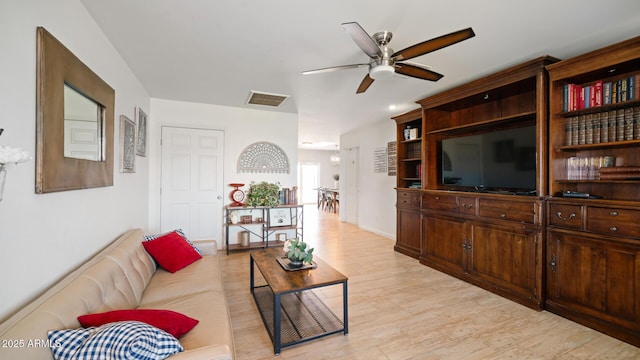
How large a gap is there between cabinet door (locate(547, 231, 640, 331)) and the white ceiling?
1715 mm

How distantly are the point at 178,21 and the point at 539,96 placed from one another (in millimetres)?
3221

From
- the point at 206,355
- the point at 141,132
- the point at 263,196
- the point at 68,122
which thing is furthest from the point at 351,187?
the point at 206,355

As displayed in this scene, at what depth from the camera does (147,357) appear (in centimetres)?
102

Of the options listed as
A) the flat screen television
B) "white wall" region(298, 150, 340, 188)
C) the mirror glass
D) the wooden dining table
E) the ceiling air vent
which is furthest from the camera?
"white wall" region(298, 150, 340, 188)

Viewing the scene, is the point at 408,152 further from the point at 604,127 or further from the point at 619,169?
the point at 619,169

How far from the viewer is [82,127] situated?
6.02 feet

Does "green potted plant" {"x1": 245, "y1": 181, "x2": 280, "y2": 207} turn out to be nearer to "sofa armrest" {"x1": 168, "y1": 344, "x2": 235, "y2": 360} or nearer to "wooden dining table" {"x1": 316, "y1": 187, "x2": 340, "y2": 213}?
"sofa armrest" {"x1": 168, "y1": 344, "x2": 235, "y2": 360}

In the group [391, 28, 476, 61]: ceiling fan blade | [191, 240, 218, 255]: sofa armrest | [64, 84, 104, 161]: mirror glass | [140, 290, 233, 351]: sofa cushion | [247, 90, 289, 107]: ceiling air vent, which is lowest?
[140, 290, 233, 351]: sofa cushion

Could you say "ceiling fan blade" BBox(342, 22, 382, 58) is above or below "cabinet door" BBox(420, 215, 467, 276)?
above

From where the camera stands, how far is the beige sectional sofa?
3.16ft

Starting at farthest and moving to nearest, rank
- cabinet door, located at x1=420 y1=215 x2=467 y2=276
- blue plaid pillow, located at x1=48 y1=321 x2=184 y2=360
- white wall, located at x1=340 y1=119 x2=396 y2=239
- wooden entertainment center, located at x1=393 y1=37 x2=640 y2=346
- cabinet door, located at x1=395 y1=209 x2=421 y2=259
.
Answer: white wall, located at x1=340 y1=119 x2=396 y2=239 < cabinet door, located at x1=395 y1=209 x2=421 y2=259 < cabinet door, located at x1=420 y1=215 x2=467 y2=276 < wooden entertainment center, located at x1=393 y1=37 x2=640 y2=346 < blue plaid pillow, located at x1=48 y1=321 x2=184 y2=360

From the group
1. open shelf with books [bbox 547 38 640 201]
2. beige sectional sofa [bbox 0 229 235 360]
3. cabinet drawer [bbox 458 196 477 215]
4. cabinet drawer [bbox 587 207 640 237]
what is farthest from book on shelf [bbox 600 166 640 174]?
beige sectional sofa [bbox 0 229 235 360]

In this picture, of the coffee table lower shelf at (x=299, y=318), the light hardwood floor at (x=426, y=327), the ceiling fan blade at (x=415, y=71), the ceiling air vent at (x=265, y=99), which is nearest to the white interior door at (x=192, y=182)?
the ceiling air vent at (x=265, y=99)

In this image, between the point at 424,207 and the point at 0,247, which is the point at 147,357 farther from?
the point at 424,207
